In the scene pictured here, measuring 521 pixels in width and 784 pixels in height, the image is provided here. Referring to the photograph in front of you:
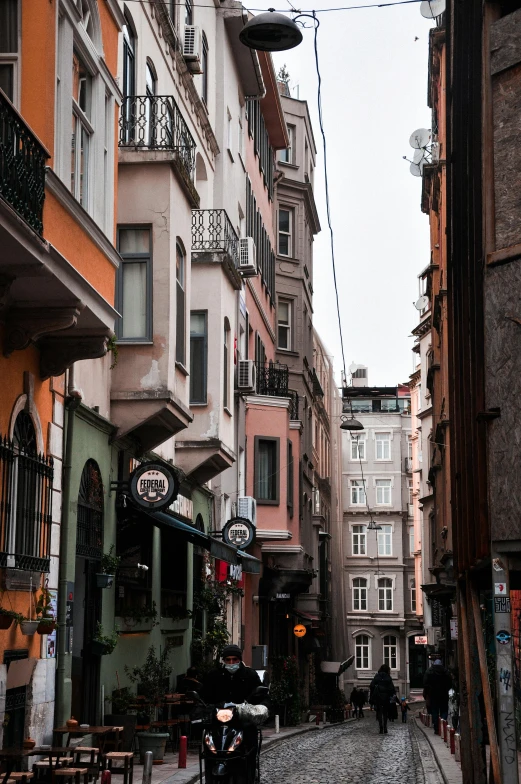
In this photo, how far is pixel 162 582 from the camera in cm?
2323

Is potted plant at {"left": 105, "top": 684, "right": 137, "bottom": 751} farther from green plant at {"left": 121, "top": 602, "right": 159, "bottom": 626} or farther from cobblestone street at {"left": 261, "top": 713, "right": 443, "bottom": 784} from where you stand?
cobblestone street at {"left": 261, "top": 713, "right": 443, "bottom": 784}

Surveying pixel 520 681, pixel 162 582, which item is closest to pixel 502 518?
pixel 520 681

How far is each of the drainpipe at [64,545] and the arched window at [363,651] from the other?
70732mm

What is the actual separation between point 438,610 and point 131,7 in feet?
147

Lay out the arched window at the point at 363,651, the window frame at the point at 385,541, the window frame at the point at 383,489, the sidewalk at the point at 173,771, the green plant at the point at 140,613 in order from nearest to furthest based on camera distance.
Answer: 1. the sidewalk at the point at 173,771
2. the green plant at the point at 140,613
3. the arched window at the point at 363,651
4. the window frame at the point at 385,541
5. the window frame at the point at 383,489

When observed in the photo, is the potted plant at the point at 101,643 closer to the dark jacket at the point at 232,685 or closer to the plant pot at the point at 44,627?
the plant pot at the point at 44,627

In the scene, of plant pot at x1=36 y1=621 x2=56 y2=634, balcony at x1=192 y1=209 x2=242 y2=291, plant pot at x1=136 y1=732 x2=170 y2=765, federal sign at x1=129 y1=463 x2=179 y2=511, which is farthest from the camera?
balcony at x1=192 y1=209 x2=242 y2=291

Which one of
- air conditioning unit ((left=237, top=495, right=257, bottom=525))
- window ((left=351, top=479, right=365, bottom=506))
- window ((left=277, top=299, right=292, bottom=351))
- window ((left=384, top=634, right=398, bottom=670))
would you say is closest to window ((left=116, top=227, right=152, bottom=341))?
air conditioning unit ((left=237, top=495, right=257, bottom=525))

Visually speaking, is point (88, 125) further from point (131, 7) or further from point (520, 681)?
point (520, 681)

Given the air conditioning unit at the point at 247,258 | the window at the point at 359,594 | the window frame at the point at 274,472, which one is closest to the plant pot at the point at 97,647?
the air conditioning unit at the point at 247,258

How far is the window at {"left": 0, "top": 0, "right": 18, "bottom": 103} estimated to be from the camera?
42.0 ft

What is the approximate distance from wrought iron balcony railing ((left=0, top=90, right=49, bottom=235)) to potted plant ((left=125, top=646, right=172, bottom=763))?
9.31 metres

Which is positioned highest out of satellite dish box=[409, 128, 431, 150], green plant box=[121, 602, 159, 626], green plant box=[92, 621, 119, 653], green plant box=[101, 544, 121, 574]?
satellite dish box=[409, 128, 431, 150]

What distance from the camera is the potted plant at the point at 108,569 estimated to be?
17547 millimetres
